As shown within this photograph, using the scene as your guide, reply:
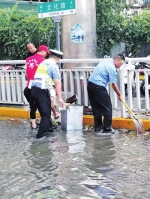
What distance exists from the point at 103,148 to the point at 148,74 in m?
2.06

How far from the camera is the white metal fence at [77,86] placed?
856 cm

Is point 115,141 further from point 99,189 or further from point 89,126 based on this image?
point 99,189

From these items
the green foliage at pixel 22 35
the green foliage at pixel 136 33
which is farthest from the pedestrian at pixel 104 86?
the green foliage at pixel 136 33

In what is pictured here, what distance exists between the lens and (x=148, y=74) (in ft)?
27.7

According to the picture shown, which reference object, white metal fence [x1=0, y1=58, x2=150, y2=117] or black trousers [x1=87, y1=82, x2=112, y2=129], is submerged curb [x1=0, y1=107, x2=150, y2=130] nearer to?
white metal fence [x1=0, y1=58, x2=150, y2=117]

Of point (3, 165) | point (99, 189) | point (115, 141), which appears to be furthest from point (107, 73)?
point (99, 189)

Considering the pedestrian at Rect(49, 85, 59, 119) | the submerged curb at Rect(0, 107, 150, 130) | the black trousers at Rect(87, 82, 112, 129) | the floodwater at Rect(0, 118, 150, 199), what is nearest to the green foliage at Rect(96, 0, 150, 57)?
the submerged curb at Rect(0, 107, 150, 130)

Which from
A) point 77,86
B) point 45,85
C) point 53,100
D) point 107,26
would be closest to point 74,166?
point 45,85

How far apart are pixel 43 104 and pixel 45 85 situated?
33 centimetres

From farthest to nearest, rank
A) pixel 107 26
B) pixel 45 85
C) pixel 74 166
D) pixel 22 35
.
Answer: pixel 107 26
pixel 22 35
pixel 45 85
pixel 74 166

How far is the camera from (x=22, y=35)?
58.6ft

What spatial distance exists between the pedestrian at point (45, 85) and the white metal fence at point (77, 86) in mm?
1152

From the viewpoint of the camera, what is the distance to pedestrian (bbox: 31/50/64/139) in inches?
309

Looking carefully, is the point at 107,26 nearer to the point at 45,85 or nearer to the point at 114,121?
the point at 114,121
